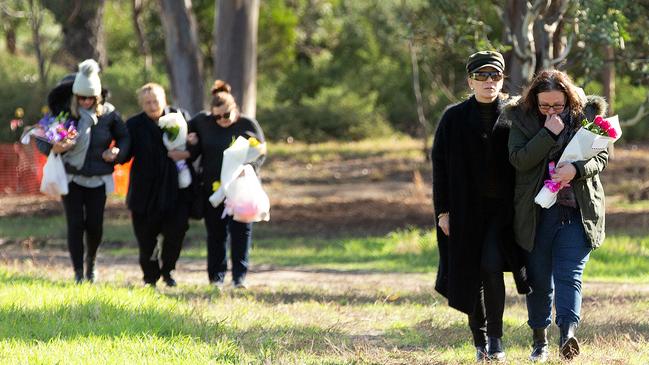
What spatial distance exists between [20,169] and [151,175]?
13.3m

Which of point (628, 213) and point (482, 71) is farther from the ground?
point (482, 71)

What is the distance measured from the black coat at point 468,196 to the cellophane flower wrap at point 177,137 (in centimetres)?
403

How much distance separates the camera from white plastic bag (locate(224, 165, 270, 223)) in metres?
11.0

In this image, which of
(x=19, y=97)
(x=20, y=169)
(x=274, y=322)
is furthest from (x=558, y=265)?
(x=19, y=97)

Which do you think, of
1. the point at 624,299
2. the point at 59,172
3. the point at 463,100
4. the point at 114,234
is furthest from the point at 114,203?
the point at 463,100

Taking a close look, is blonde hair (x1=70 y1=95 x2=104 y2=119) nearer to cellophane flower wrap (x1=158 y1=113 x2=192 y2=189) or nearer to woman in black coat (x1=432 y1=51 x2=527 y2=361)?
cellophane flower wrap (x1=158 y1=113 x2=192 y2=189)

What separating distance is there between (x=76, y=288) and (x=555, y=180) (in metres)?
4.06

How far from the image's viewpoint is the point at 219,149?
11.4 meters

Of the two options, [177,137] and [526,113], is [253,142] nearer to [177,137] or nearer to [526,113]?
[177,137]

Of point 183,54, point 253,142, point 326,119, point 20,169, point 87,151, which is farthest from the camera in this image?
point 326,119

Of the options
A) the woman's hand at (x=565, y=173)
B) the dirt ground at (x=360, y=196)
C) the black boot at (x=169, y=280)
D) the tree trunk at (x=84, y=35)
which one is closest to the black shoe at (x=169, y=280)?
the black boot at (x=169, y=280)

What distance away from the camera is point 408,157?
101 feet

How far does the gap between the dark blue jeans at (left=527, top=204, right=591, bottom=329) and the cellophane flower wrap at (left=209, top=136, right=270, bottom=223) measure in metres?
3.94

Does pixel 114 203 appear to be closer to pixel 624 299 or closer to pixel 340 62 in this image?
pixel 624 299
